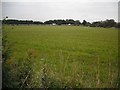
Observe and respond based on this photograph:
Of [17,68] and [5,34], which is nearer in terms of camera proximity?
[5,34]

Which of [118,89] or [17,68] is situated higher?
[17,68]

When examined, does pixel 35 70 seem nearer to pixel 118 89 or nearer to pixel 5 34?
pixel 5 34

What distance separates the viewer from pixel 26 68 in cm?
393

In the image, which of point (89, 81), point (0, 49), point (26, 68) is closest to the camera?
point (0, 49)

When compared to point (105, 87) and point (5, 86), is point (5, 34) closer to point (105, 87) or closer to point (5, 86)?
point (5, 86)

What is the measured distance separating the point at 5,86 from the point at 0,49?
0.56 meters

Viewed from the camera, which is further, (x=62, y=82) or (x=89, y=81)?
(x=89, y=81)

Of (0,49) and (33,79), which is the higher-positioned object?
(0,49)

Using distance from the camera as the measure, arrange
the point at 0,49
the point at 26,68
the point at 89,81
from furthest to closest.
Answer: the point at 89,81, the point at 26,68, the point at 0,49

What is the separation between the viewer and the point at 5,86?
3.79m

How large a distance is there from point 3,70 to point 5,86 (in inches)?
10.1

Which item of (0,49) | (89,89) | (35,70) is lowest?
(89,89)

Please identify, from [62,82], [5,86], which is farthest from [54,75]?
[5,86]

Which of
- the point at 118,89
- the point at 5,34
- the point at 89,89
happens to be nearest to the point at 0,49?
the point at 5,34
